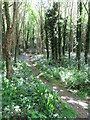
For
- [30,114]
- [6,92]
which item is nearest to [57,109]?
[30,114]

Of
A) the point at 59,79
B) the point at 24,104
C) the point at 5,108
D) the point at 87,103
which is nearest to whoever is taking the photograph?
the point at 5,108

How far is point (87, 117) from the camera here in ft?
17.0

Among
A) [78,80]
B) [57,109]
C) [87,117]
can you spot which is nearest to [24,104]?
[57,109]

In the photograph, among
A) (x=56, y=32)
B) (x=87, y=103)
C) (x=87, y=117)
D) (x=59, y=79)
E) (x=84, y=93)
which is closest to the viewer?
(x=87, y=117)

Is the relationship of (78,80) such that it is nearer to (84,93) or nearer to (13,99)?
(84,93)

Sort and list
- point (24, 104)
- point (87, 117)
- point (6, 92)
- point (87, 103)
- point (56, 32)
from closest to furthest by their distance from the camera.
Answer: point (24, 104)
point (6, 92)
point (87, 117)
point (87, 103)
point (56, 32)

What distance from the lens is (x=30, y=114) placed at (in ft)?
13.2

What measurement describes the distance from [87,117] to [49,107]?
1.73 m

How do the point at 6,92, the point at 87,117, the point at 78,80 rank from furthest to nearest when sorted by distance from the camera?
the point at 78,80, the point at 87,117, the point at 6,92

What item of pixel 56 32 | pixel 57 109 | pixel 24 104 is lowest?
pixel 57 109

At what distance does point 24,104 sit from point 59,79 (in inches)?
255

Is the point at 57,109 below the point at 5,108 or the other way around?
below

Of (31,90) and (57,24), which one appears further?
(57,24)

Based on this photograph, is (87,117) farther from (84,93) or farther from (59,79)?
(59,79)
